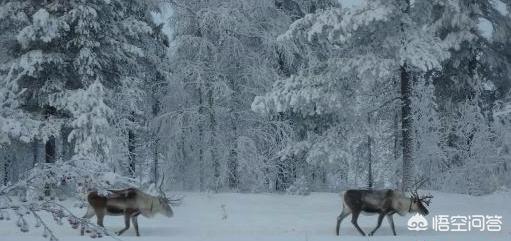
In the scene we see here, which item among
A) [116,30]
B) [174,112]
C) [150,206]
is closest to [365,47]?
[150,206]

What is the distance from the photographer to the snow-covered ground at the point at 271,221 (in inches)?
535

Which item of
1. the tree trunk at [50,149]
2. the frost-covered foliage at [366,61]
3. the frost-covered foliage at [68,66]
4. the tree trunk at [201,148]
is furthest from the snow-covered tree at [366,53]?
the tree trunk at [50,149]

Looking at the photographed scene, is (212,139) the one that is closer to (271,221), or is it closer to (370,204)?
(271,221)

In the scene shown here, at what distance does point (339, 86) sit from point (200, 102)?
9998mm

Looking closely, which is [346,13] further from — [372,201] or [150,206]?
[150,206]

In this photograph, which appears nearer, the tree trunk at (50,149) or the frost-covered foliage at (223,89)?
the tree trunk at (50,149)

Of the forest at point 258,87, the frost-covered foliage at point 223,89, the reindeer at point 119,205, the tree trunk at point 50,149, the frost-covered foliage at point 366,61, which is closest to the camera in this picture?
the reindeer at point 119,205

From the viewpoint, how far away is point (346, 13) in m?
16.3

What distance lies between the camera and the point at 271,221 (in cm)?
1617

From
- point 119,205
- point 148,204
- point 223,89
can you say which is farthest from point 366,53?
point 223,89

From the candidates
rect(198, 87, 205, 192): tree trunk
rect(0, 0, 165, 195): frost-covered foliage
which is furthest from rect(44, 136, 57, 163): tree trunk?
rect(198, 87, 205, 192): tree trunk

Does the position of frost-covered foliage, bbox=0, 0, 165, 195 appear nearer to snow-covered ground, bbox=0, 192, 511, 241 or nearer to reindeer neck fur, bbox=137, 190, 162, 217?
snow-covered ground, bbox=0, 192, 511, 241

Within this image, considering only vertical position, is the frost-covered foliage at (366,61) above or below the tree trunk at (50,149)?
above

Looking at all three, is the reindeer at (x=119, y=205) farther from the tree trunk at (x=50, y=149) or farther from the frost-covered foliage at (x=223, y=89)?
the frost-covered foliage at (x=223, y=89)
